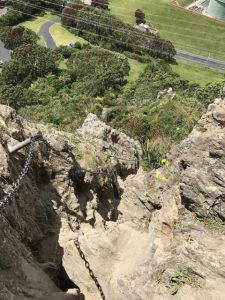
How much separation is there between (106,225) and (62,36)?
69633 mm

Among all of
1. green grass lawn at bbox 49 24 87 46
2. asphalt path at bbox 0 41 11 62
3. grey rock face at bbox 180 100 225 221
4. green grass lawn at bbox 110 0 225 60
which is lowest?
asphalt path at bbox 0 41 11 62

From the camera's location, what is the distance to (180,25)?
93.1 metres

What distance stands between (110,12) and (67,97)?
42.4m

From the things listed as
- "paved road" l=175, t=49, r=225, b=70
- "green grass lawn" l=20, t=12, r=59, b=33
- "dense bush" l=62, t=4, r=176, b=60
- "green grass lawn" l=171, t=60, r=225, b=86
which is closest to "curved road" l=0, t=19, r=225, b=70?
Result: "paved road" l=175, t=49, r=225, b=70

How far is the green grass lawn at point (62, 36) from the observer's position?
83.5 m

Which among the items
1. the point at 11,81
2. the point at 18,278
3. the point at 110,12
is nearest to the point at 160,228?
the point at 18,278

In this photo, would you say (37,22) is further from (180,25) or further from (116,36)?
(180,25)

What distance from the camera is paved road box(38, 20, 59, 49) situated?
267 feet

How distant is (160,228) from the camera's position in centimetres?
1534

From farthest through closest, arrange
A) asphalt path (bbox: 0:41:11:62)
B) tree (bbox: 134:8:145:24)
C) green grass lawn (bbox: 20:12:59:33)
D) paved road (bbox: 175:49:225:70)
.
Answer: tree (bbox: 134:8:145:24) → green grass lawn (bbox: 20:12:59:33) → paved road (bbox: 175:49:225:70) → asphalt path (bbox: 0:41:11:62)

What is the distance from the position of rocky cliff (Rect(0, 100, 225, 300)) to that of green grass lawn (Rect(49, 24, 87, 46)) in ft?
204

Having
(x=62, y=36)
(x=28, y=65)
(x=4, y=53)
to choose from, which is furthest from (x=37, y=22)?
(x=28, y=65)

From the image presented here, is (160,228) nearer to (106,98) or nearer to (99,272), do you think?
(99,272)

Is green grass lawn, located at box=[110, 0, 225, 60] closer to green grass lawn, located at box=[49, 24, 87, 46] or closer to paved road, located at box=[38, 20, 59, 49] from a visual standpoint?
green grass lawn, located at box=[49, 24, 87, 46]
